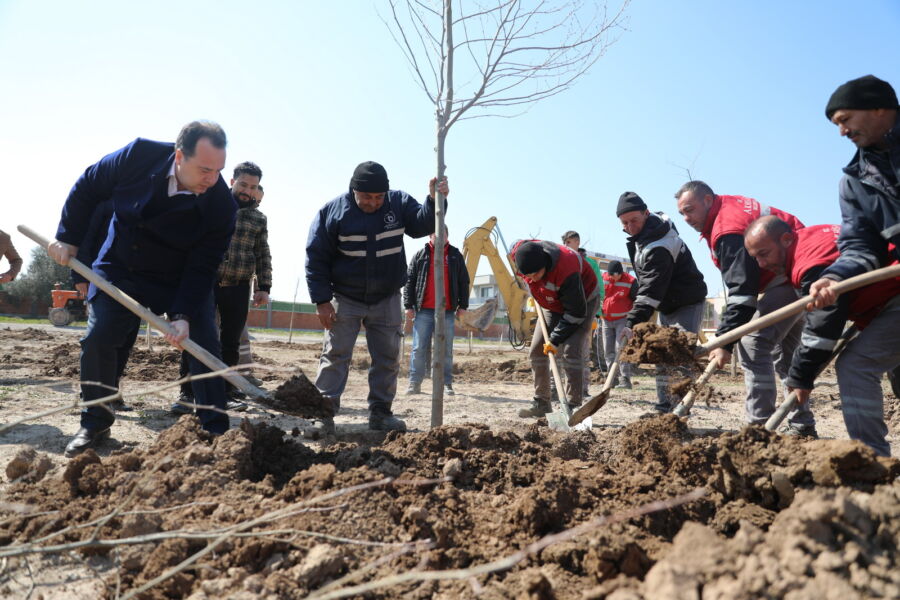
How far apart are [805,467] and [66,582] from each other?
272 cm

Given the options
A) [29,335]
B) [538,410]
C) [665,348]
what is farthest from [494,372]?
[29,335]

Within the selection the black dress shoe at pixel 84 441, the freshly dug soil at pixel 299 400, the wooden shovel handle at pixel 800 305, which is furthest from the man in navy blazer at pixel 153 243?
the wooden shovel handle at pixel 800 305

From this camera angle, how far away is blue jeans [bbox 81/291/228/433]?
11.2 feet

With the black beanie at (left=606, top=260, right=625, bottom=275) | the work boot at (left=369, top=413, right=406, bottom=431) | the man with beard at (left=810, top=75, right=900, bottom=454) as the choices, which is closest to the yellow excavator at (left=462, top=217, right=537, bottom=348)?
the black beanie at (left=606, top=260, right=625, bottom=275)

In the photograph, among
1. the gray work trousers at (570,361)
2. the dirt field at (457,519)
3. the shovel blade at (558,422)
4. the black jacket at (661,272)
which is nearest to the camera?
the dirt field at (457,519)

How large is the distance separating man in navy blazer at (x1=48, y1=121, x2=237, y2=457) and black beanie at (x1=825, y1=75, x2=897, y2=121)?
339 cm

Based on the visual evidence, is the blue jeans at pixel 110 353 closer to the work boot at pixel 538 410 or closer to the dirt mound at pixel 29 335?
the work boot at pixel 538 410

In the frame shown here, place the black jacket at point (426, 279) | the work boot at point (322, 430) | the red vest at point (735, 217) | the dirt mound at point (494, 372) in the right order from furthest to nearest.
Result: 1. the dirt mound at point (494, 372)
2. the black jacket at point (426, 279)
3. the red vest at point (735, 217)
4. the work boot at point (322, 430)

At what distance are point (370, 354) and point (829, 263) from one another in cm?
312

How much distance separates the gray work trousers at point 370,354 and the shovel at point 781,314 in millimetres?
1455

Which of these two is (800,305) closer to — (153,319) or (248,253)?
(153,319)

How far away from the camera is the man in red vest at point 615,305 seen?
7746 mm

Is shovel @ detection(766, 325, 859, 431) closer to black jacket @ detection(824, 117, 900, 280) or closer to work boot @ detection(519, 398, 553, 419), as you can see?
black jacket @ detection(824, 117, 900, 280)

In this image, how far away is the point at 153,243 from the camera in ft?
11.7
